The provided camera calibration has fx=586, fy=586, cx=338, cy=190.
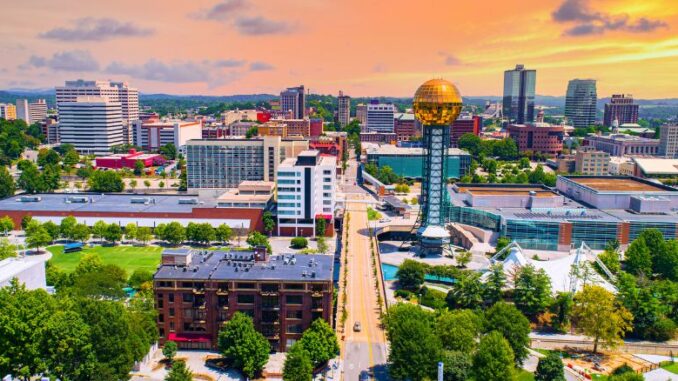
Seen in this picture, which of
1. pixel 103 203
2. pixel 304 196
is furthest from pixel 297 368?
pixel 103 203

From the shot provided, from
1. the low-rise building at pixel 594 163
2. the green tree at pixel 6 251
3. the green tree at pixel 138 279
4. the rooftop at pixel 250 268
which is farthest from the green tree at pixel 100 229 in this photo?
the low-rise building at pixel 594 163

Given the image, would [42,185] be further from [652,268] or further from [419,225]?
[652,268]

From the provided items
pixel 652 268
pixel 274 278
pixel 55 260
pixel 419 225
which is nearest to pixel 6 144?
pixel 55 260

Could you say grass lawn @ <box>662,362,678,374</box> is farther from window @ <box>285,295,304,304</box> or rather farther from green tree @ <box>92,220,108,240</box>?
green tree @ <box>92,220,108,240</box>

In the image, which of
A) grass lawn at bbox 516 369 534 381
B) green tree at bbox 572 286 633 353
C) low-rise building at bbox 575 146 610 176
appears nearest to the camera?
grass lawn at bbox 516 369 534 381

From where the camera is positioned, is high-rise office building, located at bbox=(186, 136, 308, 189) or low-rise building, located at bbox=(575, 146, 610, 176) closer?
high-rise office building, located at bbox=(186, 136, 308, 189)

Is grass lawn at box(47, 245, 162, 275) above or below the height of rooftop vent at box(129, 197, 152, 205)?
below

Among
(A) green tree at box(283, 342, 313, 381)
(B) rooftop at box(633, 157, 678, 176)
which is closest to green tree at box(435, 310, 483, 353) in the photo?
(A) green tree at box(283, 342, 313, 381)

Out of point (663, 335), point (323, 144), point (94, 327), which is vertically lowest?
point (663, 335)
